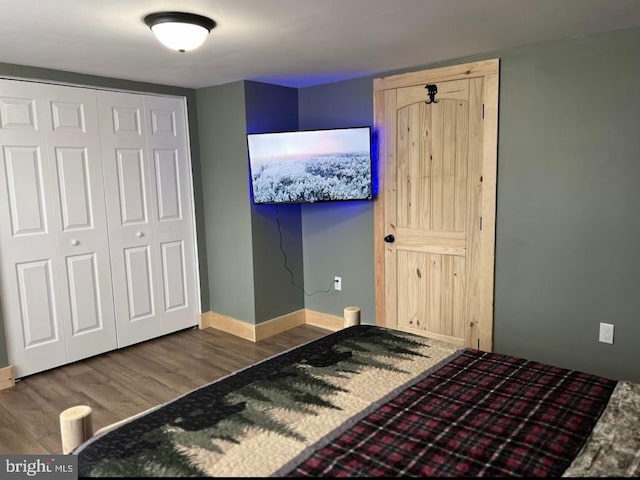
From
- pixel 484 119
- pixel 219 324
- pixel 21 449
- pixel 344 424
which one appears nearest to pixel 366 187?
pixel 484 119

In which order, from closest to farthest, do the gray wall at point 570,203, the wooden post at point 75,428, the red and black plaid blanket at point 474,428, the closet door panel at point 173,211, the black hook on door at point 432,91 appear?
the red and black plaid blanket at point 474,428 < the wooden post at point 75,428 < the gray wall at point 570,203 < the black hook on door at point 432,91 < the closet door panel at point 173,211

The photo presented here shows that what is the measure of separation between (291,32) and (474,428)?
2146 millimetres

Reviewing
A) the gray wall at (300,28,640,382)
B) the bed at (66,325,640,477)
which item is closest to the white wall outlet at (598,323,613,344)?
the gray wall at (300,28,640,382)

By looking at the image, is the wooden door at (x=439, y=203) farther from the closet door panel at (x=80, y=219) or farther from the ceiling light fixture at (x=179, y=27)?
the closet door panel at (x=80, y=219)

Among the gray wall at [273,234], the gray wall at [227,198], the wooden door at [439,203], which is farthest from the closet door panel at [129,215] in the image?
the wooden door at [439,203]

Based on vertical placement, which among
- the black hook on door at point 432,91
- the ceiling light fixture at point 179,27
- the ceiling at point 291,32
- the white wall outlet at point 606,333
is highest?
the ceiling at point 291,32

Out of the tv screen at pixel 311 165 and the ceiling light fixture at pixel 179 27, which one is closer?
the ceiling light fixture at pixel 179 27

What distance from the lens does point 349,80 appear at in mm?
3949

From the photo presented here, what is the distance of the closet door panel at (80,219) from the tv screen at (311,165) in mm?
1230

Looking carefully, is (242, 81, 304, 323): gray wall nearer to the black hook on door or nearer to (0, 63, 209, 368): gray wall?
(0, 63, 209, 368): gray wall

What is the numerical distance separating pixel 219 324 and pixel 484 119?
2912 millimetres

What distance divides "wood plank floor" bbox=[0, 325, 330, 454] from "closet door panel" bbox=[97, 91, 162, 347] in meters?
0.28

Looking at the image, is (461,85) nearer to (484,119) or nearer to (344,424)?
(484,119)

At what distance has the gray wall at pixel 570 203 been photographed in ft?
9.01
